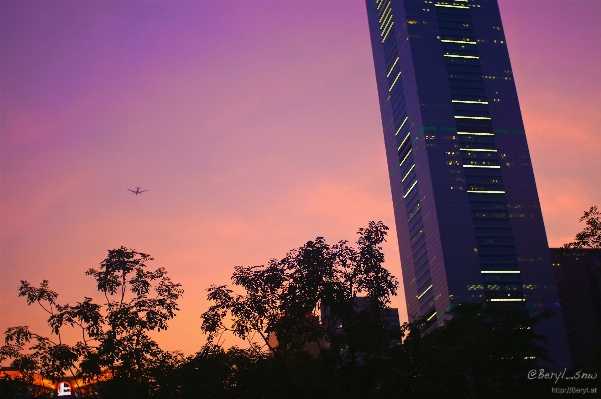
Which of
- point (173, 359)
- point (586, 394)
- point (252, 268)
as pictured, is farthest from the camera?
point (586, 394)

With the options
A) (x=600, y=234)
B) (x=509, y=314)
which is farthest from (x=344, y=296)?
(x=509, y=314)

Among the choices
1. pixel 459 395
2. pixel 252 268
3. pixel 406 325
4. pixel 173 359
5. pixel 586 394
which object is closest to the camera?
pixel 252 268

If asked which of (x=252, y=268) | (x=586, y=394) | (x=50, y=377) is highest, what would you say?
(x=252, y=268)

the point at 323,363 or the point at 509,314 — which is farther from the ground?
the point at 509,314

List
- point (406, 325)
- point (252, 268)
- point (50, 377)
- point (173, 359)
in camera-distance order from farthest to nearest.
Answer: point (406, 325)
point (173, 359)
point (252, 268)
point (50, 377)

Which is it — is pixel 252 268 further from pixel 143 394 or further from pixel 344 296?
pixel 143 394

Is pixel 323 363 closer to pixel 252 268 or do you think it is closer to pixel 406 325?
pixel 252 268

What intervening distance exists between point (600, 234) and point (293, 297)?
73.3 ft

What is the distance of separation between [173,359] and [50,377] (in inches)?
291

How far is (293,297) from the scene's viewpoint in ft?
103

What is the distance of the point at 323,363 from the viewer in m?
37.8

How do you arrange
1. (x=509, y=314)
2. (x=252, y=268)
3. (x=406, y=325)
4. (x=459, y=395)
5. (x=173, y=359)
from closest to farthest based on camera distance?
1. (x=252, y=268)
2. (x=173, y=359)
3. (x=459, y=395)
4. (x=406, y=325)
5. (x=509, y=314)

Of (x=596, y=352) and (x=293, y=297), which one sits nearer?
(x=293, y=297)

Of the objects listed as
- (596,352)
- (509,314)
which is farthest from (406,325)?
(596,352)
